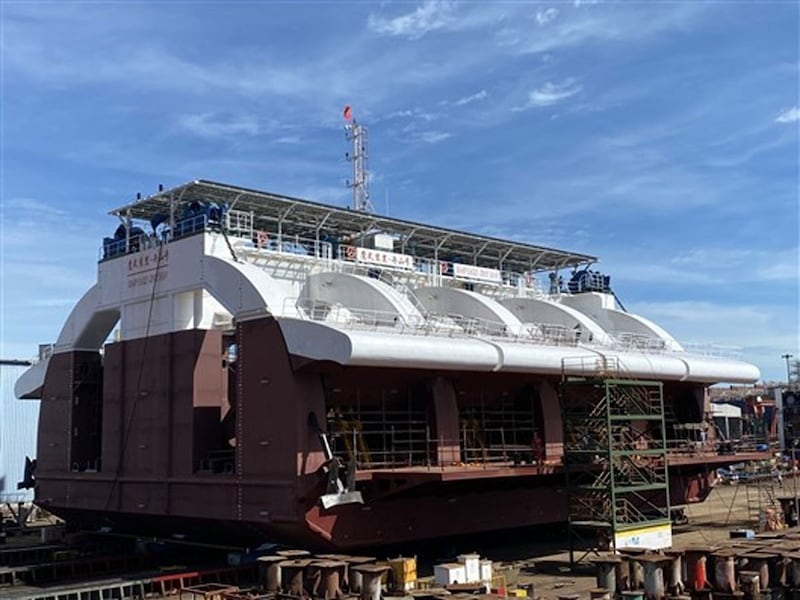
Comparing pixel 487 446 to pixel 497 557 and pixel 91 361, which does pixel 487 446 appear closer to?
pixel 497 557

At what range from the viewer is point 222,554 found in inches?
1357

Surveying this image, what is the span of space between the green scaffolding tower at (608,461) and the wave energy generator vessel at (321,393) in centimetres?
15

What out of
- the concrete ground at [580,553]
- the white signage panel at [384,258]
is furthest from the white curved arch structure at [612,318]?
the white signage panel at [384,258]

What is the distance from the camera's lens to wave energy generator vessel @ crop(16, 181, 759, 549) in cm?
2927

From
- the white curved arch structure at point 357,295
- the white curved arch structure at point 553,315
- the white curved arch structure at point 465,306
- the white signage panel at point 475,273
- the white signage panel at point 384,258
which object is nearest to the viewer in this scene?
the white curved arch structure at point 357,295

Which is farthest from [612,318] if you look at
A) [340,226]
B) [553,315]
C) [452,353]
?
[452,353]

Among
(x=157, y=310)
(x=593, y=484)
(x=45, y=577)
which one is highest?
(x=157, y=310)

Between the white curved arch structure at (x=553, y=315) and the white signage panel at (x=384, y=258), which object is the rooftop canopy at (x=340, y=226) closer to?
the white signage panel at (x=384, y=258)

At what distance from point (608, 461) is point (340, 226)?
55.9ft

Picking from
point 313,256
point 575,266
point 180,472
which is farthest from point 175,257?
point 575,266

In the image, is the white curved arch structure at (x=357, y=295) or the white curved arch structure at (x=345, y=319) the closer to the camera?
the white curved arch structure at (x=345, y=319)

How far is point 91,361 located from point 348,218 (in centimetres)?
1313

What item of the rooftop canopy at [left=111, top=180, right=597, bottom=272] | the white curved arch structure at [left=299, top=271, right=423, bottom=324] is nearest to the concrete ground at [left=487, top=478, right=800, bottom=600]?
the white curved arch structure at [left=299, top=271, right=423, bottom=324]

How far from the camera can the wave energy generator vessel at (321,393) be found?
29.3 meters
